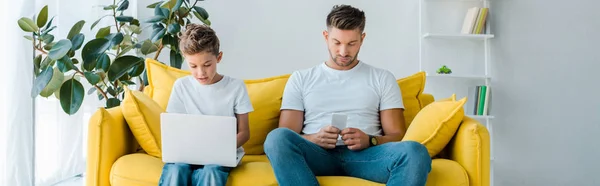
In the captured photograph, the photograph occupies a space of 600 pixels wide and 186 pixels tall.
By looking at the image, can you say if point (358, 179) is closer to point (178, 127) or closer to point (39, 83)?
point (178, 127)

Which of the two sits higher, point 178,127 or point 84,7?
point 84,7

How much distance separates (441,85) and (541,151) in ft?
2.72

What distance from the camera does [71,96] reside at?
2.81 m

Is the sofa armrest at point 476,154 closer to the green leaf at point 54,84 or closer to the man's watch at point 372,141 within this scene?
the man's watch at point 372,141

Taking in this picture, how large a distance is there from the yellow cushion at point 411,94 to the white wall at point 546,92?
5.95ft

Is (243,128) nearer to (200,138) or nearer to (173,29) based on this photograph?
(200,138)

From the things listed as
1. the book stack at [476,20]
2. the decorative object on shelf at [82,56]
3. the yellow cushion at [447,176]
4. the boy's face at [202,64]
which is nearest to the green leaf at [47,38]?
the decorative object on shelf at [82,56]

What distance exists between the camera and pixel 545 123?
165 inches

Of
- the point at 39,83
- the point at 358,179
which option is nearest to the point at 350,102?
the point at 358,179

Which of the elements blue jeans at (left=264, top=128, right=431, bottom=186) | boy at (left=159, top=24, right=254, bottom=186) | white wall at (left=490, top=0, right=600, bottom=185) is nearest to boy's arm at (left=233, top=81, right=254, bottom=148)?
boy at (left=159, top=24, right=254, bottom=186)

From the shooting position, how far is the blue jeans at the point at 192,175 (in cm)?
193

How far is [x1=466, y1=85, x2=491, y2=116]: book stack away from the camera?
4117 mm

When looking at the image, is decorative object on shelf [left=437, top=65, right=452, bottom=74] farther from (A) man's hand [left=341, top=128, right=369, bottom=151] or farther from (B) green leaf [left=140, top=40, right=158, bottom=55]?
(A) man's hand [left=341, top=128, right=369, bottom=151]

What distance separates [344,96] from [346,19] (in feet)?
1.00
